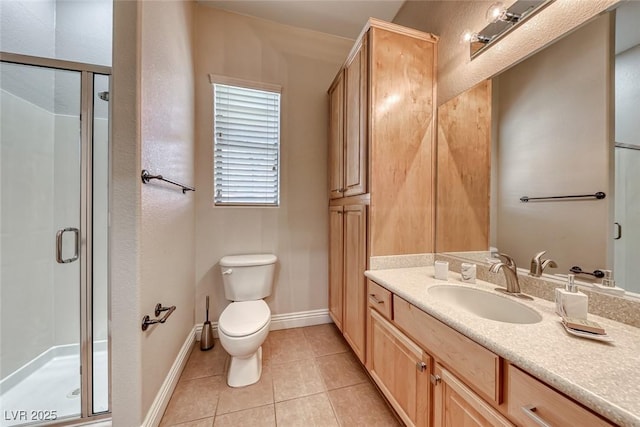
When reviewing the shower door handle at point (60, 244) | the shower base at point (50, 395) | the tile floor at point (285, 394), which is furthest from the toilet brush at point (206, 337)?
the shower door handle at point (60, 244)

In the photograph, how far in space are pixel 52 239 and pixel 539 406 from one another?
8.13 ft

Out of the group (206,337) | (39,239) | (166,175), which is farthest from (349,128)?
(39,239)

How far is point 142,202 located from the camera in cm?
109

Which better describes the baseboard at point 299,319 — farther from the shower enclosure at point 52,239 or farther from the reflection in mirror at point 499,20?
the reflection in mirror at point 499,20

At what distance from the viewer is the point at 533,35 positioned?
104 centimetres

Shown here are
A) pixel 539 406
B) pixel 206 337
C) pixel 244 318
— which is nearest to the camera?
pixel 539 406

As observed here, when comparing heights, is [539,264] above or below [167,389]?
above

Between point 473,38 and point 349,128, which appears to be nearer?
point 473,38

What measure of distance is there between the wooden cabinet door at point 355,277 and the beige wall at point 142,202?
1197mm

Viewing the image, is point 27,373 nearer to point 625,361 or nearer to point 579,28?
point 625,361

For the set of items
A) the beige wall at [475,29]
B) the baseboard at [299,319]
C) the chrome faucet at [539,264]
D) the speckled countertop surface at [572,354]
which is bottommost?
the baseboard at [299,319]

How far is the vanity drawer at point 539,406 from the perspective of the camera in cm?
50

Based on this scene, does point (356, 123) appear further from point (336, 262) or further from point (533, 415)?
point (533, 415)

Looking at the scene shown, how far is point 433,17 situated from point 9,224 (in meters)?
3.03
